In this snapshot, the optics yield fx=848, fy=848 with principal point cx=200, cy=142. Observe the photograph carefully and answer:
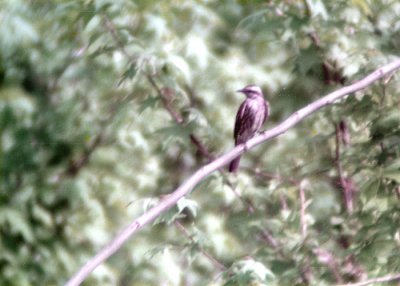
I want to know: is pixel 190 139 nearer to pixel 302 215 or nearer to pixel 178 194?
pixel 302 215

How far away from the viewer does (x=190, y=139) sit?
363 centimetres

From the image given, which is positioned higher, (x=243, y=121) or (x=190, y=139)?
(x=190, y=139)

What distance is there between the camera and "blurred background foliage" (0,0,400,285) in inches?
134

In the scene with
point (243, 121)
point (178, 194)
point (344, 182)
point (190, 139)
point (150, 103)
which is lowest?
point (344, 182)

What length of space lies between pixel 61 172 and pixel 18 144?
0.33 m

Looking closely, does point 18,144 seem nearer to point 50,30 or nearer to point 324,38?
point 50,30

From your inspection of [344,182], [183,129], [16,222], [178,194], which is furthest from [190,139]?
[178,194]

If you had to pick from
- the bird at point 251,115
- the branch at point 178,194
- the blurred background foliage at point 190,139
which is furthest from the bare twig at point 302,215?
the branch at point 178,194

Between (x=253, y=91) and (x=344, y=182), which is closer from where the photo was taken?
(x=344, y=182)

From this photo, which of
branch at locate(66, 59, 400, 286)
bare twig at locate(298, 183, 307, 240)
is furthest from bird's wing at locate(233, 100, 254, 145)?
branch at locate(66, 59, 400, 286)

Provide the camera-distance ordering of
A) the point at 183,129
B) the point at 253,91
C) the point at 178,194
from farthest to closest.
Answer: the point at 253,91 → the point at 183,129 → the point at 178,194

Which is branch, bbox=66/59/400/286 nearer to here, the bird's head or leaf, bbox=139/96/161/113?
leaf, bbox=139/96/161/113

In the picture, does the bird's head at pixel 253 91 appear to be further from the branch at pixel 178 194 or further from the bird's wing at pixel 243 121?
the branch at pixel 178 194

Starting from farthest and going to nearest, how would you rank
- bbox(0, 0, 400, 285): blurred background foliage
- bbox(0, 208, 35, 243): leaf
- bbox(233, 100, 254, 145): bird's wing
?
bbox(0, 208, 35, 243): leaf
bbox(233, 100, 254, 145): bird's wing
bbox(0, 0, 400, 285): blurred background foliage
